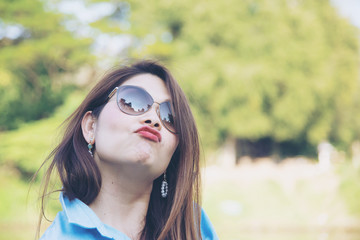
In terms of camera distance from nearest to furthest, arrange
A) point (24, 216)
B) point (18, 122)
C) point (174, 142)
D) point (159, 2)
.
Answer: point (174, 142), point (24, 216), point (18, 122), point (159, 2)

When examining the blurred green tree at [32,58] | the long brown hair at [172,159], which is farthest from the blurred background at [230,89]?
the long brown hair at [172,159]

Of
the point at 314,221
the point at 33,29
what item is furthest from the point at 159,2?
the point at 314,221

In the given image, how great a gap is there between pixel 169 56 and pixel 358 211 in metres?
6.45

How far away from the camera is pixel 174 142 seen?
1.12 meters

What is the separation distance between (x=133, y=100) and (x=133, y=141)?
0.35 ft

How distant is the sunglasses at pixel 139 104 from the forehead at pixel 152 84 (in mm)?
20

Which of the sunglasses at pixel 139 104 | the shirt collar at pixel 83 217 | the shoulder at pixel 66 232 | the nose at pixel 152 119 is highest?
the sunglasses at pixel 139 104

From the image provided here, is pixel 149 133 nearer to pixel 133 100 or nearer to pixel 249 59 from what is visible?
pixel 133 100

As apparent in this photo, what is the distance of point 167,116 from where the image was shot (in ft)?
3.64

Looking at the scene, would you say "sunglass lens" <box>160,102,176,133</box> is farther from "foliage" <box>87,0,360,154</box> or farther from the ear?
"foliage" <box>87,0,360,154</box>

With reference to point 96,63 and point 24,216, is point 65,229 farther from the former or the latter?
point 96,63

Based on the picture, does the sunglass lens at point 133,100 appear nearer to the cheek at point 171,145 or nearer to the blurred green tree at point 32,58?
the cheek at point 171,145

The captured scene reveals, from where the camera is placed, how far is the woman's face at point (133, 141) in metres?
1.02

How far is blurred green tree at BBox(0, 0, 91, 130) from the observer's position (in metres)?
10.4
